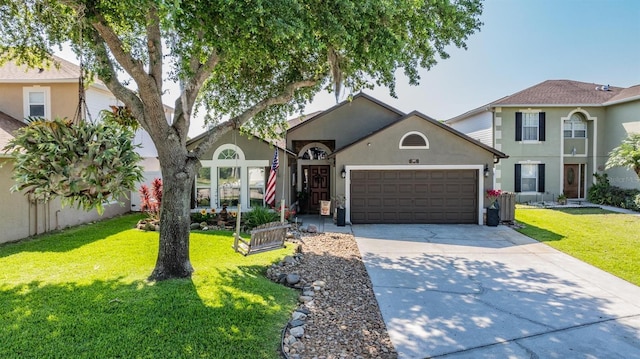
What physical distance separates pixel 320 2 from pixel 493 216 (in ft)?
35.7

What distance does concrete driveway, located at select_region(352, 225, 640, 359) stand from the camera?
4.75 metres

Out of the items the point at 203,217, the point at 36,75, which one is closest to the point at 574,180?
the point at 203,217

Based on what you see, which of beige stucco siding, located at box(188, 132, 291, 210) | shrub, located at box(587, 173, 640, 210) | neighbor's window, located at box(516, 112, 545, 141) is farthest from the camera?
neighbor's window, located at box(516, 112, 545, 141)

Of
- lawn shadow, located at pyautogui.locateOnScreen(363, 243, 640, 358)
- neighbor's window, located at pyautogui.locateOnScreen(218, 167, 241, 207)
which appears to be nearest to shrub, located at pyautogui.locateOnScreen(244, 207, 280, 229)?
neighbor's window, located at pyautogui.locateOnScreen(218, 167, 241, 207)

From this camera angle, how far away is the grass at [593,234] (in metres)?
8.68

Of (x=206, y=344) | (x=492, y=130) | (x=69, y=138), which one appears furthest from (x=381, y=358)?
(x=492, y=130)

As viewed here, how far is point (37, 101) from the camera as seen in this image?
14.2 meters

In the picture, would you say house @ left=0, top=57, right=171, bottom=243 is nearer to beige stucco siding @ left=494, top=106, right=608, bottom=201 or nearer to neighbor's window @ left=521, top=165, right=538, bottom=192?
beige stucco siding @ left=494, top=106, right=608, bottom=201

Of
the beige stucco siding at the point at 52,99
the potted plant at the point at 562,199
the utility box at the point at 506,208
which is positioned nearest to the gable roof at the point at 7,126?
the beige stucco siding at the point at 52,99

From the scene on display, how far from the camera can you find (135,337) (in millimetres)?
4715

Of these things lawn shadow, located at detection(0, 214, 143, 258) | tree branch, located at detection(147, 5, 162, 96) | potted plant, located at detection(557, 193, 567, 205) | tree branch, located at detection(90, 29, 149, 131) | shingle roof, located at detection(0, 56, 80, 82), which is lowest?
lawn shadow, located at detection(0, 214, 143, 258)

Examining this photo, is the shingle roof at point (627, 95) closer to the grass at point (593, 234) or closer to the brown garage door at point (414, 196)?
the grass at point (593, 234)

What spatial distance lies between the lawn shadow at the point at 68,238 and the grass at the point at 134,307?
60 centimetres

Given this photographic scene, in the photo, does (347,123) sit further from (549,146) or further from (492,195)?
(549,146)
